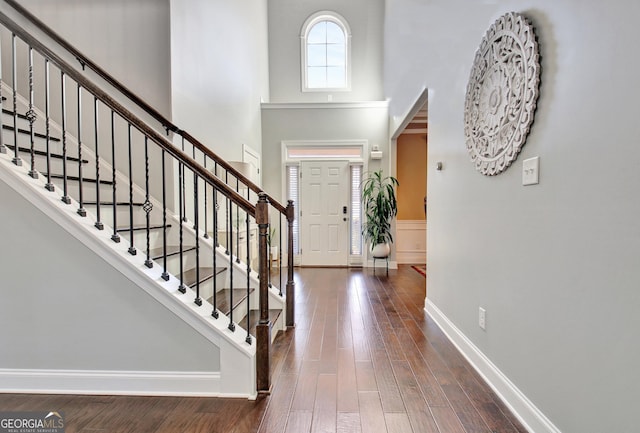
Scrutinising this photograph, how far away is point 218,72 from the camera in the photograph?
3.89 metres

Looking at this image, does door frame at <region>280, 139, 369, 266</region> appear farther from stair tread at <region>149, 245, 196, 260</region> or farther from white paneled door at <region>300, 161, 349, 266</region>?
stair tread at <region>149, 245, 196, 260</region>

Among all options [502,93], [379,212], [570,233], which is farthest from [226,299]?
[379,212]

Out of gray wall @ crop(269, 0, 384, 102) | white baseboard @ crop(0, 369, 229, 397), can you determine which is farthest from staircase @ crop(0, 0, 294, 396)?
gray wall @ crop(269, 0, 384, 102)

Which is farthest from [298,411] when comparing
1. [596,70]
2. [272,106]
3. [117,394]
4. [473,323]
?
[272,106]

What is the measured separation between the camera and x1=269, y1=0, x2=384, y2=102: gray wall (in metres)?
6.35

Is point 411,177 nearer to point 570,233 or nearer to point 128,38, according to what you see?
point 128,38

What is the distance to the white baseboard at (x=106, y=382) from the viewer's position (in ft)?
A: 5.99

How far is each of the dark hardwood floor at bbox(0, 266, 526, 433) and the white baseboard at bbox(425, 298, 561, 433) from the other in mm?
42

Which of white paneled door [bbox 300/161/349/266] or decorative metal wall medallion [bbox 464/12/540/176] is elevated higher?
decorative metal wall medallion [bbox 464/12/540/176]

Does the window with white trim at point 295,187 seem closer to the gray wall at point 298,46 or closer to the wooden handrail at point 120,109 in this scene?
the gray wall at point 298,46

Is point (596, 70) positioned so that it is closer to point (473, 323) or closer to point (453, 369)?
point (473, 323)

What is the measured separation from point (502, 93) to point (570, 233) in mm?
884

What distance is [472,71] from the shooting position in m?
2.15

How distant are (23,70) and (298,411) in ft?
11.9
